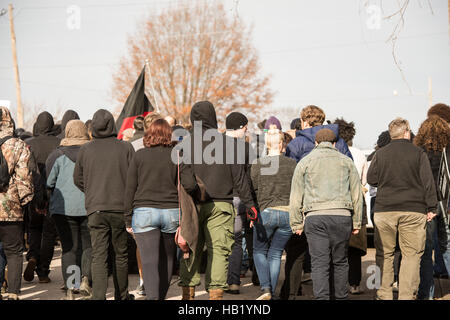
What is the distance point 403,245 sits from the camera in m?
6.99

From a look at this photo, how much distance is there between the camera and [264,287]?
7359 millimetres

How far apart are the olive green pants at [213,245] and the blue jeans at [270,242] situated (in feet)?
2.58

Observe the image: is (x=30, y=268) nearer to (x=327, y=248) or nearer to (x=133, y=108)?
(x=327, y=248)

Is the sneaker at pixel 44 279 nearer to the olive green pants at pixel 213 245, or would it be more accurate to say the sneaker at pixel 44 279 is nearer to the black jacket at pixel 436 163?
the olive green pants at pixel 213 245

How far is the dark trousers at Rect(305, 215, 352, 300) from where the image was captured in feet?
21.2

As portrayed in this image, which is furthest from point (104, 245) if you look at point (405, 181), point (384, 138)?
point (384, 138)

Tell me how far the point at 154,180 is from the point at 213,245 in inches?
36.8

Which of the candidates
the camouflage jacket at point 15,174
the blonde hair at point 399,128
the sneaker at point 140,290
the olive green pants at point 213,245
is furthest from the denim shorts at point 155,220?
the blonde hair at point 399,128

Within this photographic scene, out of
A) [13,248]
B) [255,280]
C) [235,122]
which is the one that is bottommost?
[255,280]

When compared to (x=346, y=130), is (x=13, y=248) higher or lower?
lower

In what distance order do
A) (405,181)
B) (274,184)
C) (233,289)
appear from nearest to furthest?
1. (405,181)
2. (274,184)
3. (233,289)

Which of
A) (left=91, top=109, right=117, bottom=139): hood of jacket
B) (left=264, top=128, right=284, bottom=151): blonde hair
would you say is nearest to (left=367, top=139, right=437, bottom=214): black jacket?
(left=264, top=128, right=284, bottom=151): blonde hair

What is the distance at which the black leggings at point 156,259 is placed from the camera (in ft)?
20.5

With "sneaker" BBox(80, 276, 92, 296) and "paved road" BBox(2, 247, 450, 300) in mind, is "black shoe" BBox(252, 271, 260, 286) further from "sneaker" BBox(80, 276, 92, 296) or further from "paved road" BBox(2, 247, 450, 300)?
"sneaker" BBox(80, 276, 92, 296)
